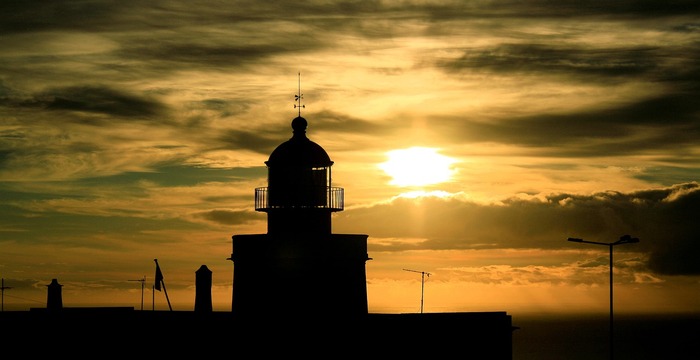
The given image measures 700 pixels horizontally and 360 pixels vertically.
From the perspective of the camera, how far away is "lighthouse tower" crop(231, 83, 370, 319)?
4531 centimetres

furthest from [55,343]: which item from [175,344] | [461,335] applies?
[461,335]

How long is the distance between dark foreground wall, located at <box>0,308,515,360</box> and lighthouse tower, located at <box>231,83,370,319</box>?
5.92 ft

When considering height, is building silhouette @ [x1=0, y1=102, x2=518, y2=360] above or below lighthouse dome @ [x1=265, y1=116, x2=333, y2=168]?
below

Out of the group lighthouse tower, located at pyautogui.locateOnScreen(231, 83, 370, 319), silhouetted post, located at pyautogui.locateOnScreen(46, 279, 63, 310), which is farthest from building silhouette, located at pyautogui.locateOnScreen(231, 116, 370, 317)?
silhouetted post, located at pyautogui.locateOnScreen(46, 279, 63, 310)

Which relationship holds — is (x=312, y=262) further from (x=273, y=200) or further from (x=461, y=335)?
(x=461, y=335)

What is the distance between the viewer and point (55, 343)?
43406 millimetres

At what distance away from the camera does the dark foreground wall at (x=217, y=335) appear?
1692 inches

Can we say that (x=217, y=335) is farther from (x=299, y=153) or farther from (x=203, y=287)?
(x=299, y=153)

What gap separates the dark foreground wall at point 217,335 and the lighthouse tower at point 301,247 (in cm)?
181

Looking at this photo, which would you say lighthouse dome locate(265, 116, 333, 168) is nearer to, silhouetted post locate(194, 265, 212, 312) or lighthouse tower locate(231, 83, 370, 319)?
lighthouse tower locate(231, 83, 370, 319)

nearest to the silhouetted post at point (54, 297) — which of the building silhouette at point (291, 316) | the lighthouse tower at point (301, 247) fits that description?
the building silhouette at point (291, 316)

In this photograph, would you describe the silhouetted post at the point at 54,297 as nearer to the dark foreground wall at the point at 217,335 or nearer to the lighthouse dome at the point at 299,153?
the dark foreground wall at the point at 217,335

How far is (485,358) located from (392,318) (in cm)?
412

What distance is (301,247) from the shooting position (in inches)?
1780
